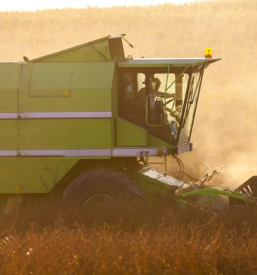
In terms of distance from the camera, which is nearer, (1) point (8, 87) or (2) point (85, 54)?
(1) point (8, 87)

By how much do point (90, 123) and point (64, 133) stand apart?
42 centimetres

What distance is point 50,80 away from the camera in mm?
9906

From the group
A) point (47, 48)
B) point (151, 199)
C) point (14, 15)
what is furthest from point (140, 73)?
point (14, 15)

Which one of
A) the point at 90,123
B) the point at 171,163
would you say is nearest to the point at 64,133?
the point at 90,123

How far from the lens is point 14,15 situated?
42.5m

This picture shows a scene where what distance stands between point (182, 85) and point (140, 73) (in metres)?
0.68

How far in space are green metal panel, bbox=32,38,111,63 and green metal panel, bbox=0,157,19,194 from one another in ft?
5.27

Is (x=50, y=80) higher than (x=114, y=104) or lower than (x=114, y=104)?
higher

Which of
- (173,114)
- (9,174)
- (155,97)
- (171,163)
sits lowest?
(9,174)

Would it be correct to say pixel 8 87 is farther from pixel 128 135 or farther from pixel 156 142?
pixel 156 142

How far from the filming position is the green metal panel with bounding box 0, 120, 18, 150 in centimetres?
986

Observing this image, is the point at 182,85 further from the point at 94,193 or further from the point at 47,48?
the point at 47,48

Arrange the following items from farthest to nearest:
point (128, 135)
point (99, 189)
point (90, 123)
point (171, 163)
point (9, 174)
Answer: point (171, 163), point (128, 135), point (9, 174), point (90, 123), point (99, 189)

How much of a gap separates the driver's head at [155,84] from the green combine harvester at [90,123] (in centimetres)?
2
